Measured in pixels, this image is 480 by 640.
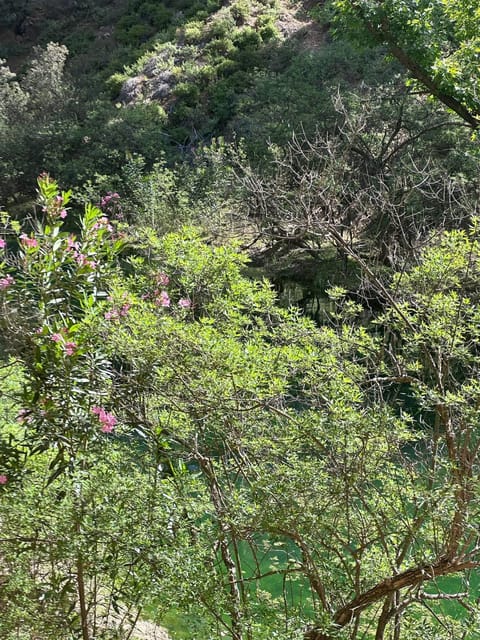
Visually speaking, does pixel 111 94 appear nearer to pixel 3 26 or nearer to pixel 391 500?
pixel 3 26

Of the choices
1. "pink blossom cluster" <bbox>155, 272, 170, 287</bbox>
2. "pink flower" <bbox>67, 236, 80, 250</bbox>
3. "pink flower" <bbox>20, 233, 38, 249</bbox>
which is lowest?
"pink blossom cluster" <bbox>155, 272, 170, 287</bbox>

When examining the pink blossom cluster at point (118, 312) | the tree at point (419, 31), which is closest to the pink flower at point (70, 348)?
the pink blossom cluster at point (118, 312)

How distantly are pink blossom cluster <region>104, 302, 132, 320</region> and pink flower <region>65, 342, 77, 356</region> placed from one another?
0.72ft

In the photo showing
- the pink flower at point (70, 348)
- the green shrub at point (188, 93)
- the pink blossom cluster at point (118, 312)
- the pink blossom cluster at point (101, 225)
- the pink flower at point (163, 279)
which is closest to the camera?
the pink flower at point (70, 348)

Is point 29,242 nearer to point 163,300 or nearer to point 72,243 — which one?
point 72,243

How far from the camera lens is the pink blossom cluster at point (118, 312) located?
10.2 ft

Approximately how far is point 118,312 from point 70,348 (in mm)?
308

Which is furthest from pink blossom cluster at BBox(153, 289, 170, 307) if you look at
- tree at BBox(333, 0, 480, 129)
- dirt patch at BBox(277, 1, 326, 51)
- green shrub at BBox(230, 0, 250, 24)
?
green shrub at BBox(230, 0, 250, 24)

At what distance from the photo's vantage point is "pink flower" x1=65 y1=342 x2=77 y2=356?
9.70 ft

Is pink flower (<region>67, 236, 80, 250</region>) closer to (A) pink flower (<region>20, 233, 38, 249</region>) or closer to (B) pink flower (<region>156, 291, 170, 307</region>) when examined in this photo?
(A) pink flower (<region>20, 233, 38, 249</region>)

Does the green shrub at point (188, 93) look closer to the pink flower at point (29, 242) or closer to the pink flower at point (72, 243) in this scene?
the pink flower at point (72, 243)

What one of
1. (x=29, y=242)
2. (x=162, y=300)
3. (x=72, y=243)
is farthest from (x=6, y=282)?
(x=162, y=300)

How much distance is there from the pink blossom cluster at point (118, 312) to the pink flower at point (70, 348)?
0.22 meters

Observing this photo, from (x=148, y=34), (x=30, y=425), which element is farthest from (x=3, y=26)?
(x=30, y=425)
